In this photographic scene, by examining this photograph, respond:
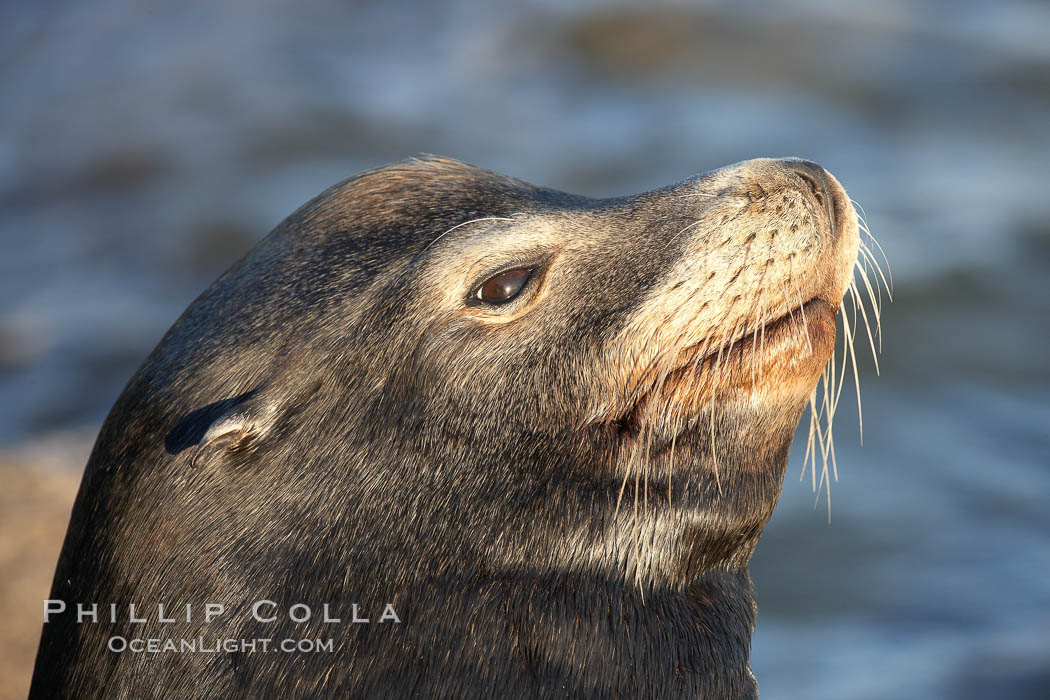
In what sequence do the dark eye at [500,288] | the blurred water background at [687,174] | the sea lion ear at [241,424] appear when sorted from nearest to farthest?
the sea lion ear at [241,424] → the dark eye at [500,288] → the blurred water background at [687,174]

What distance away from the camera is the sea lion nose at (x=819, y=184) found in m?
3.41

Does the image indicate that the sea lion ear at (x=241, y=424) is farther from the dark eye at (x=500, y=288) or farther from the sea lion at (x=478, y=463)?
the dark eye at (x=500, y=288)

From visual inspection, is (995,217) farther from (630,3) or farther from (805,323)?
(805,323)

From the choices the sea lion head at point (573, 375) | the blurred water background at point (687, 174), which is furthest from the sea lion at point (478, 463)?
the blurred water background at point (687, 174)

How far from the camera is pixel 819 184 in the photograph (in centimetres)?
342

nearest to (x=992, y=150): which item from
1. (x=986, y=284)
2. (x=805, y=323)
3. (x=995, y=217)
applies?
(x=995, y=217)

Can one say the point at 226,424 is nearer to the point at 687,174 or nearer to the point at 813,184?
the point at 813,184

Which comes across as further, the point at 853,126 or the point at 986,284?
the point at 853,126

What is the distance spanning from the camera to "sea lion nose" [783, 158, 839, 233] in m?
3.41

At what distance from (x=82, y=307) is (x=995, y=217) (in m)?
6.55

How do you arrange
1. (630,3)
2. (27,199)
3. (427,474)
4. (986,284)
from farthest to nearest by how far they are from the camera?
(630,3)
(27,199)
(986,284)
(427,474)

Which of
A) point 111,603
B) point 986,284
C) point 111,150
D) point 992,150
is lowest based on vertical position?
point 111,603

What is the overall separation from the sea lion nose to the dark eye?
2.49 ft

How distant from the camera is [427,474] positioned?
330 cm
